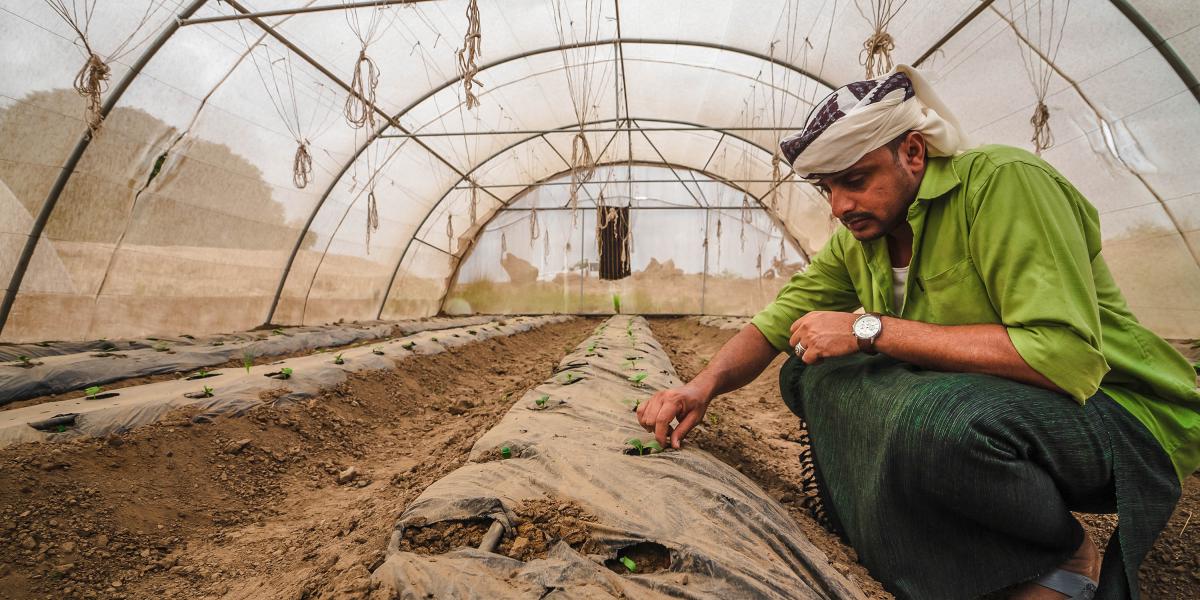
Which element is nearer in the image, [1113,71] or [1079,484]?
[1079,484]

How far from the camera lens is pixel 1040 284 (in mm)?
1309

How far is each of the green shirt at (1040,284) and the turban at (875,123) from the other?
0.36ft

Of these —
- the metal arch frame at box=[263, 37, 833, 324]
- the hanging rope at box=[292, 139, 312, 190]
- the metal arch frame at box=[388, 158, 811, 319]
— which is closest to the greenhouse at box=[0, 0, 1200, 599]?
the metal arch frame at box=[263, 37, 833, 324]

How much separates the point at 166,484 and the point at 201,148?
6.64 metres

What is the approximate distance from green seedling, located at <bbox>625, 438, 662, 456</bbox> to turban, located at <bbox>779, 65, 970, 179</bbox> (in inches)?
46.5

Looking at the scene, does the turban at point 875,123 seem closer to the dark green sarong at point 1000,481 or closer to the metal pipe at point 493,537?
the dark green sarong at point 1000,481

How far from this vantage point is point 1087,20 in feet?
19.0

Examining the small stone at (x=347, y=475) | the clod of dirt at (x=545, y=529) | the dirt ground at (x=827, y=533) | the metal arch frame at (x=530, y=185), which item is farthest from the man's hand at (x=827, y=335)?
the metal arch frame at (x=530, y=185)

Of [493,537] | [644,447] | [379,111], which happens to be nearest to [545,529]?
[493,537]

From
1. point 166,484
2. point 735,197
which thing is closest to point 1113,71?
point 166,484

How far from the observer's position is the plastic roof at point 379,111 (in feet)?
19.6

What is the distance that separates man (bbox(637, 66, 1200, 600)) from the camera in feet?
4.29

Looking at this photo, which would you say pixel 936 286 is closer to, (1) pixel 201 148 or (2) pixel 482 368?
(2) pixel 482 368

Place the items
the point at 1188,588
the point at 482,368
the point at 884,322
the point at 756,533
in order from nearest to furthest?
the point at 884,322 < the point at 756,533 < the point at 1188,588 < the point at 482,368
